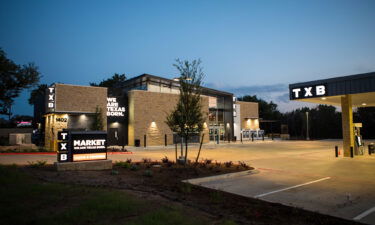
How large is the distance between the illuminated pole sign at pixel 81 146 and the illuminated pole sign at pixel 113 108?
18848 millimetres

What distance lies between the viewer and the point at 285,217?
5742 millimetres

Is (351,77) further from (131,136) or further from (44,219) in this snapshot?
(131,136)

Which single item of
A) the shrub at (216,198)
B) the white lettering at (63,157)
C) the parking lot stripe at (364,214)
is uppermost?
the white lettering at (63,157)

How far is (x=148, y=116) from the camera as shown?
3206cm

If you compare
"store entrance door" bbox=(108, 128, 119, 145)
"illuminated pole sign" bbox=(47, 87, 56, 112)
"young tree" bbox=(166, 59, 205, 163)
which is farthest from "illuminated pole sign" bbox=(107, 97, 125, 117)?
"young tree" bbox=(166, 59, 205, 163)

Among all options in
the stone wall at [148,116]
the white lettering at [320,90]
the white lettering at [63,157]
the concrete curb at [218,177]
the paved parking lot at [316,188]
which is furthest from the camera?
the stone wall at [148,116]

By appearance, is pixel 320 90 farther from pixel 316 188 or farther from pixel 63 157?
pixel 63 157

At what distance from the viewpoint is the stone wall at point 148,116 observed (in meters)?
31.2

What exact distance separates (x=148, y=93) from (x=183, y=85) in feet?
65.8

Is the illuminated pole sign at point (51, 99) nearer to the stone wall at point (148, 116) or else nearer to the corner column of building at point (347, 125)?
the stone wall at point (148, 116)

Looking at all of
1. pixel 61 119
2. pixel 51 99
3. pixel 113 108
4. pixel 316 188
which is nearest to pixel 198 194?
pixel 316 188

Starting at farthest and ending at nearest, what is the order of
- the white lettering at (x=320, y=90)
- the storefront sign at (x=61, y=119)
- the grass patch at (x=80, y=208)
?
1. the storefront sign at (x=61, y=119)
2. the white lettering at (x=320, y=90)
3. the grass patch at (x=80, y=208)

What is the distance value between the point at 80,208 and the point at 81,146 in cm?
674

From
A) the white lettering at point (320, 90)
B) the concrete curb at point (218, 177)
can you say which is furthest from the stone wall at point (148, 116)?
the concrete curb at point (218, 177)
